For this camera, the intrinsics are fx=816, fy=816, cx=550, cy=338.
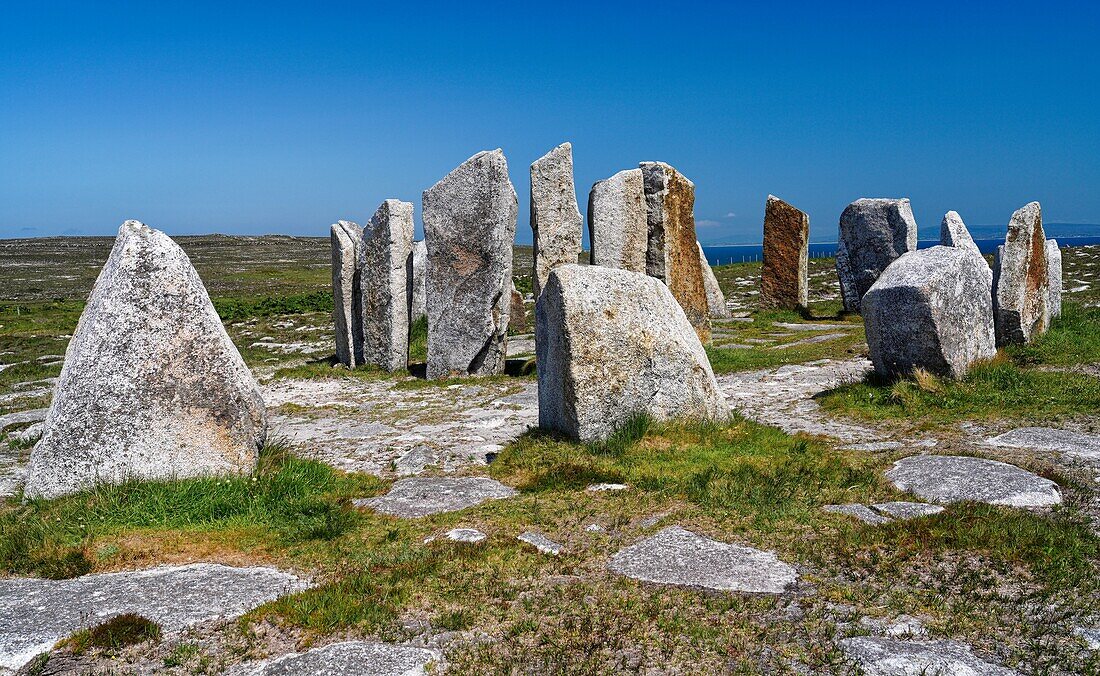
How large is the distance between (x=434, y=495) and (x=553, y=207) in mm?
10057

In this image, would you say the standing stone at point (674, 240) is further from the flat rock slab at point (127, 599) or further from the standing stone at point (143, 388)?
the flat rock slab at point (127, 599)

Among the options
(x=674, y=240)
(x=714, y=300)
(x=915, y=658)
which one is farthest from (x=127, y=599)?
(x=714, y=300)

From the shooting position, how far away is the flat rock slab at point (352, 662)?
3986 millimetres

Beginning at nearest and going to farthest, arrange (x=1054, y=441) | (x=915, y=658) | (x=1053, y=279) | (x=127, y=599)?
(x=915, y=658), (x=127, y=599), (x=1054, y=441), (x=1053, y=279)

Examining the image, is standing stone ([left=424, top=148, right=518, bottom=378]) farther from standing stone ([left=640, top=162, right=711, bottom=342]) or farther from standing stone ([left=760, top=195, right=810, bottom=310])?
standing stone ([left=760, top=195, right=810, bottom=310])

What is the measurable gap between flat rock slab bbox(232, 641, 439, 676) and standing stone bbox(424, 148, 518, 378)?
10993 millimetres

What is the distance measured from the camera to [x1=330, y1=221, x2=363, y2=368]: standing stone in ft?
55.1

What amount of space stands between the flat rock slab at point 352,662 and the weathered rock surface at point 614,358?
4.12m

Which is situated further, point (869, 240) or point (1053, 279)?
point (869, 240)

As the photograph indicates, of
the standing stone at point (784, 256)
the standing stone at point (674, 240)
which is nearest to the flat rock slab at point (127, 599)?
the standing stone at point (674, 240)

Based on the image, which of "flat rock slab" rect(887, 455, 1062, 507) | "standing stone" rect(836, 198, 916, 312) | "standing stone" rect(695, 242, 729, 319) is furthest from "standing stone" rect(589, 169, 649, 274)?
"flat rock slab" rect(887, 455, 1062, 507)

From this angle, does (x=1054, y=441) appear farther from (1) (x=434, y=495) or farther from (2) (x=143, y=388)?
(2) (x=143, y=388)

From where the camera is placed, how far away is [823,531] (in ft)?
18.6

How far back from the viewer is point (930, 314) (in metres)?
9.88
